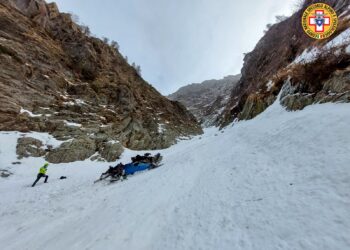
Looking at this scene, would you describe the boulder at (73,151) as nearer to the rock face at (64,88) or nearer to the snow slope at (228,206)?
the rock face at (64,88)

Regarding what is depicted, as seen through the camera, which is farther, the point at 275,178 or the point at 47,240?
the point at 275,178

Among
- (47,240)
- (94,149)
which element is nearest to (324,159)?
(47,240)

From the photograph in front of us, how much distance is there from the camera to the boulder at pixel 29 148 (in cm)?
2138

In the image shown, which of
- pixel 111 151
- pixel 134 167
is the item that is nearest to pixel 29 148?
pixel 111 151

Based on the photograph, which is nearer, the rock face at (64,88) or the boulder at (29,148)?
the boulder at (29,148)

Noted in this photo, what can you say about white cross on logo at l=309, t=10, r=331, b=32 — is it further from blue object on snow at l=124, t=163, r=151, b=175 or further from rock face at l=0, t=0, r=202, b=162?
rock face at l=0, t=0, r=202, b=162

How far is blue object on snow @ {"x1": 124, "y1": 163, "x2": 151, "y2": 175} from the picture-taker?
58.3ft

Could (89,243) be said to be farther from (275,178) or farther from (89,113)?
(89,113)

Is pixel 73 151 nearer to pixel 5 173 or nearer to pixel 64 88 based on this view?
pixel 5 173

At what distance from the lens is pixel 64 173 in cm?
2108

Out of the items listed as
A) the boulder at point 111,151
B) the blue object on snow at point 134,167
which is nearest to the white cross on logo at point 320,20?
the blue object on snow at point 134,167

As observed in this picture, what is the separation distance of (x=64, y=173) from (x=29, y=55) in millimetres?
19854

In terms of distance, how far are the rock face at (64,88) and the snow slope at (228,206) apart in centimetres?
1403

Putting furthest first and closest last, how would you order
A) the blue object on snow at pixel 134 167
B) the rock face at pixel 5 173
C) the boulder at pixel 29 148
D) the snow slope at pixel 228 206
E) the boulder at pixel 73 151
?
the boulder at pixel 73 151, the boulder at pixel 29 148, the rock face at pixel 5 173, the blue object on snow at pixel 134 167, the snow slope at pixel 228 206
